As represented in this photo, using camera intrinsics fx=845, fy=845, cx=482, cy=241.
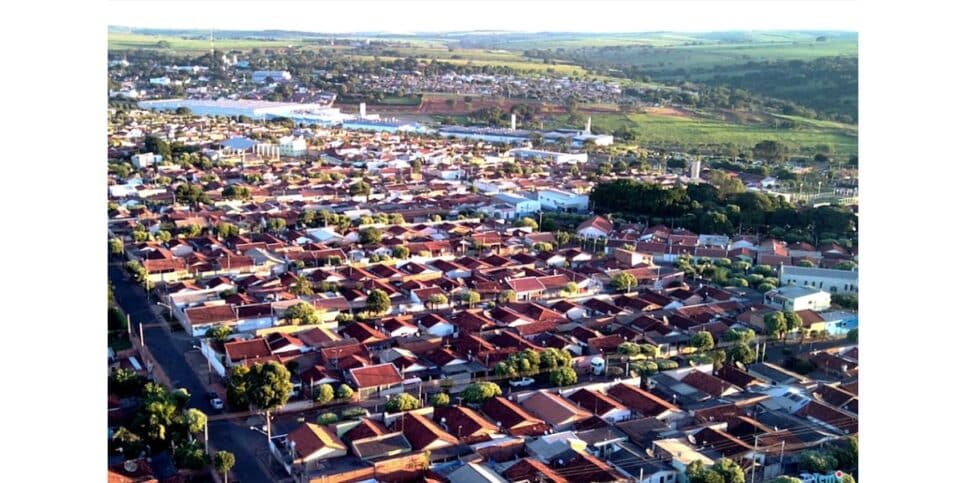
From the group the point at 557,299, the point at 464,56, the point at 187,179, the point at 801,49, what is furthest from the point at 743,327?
the point at 464,56

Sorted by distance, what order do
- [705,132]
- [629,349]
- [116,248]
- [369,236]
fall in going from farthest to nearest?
[705,132]
[369,236]
[116,248]
[629,349]

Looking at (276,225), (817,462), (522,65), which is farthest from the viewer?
(522,65)

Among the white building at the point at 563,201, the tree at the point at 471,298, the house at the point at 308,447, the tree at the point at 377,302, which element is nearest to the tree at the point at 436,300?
the tree at the point at 471,298

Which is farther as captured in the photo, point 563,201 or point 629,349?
point 563,201

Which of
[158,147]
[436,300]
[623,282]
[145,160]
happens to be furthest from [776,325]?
[158,147]

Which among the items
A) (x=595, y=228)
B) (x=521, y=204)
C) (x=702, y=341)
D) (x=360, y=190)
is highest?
(x=360, y=190)

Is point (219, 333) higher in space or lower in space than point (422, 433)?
higher

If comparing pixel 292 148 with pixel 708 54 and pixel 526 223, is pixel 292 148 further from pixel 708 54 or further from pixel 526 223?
pixel 708 54
